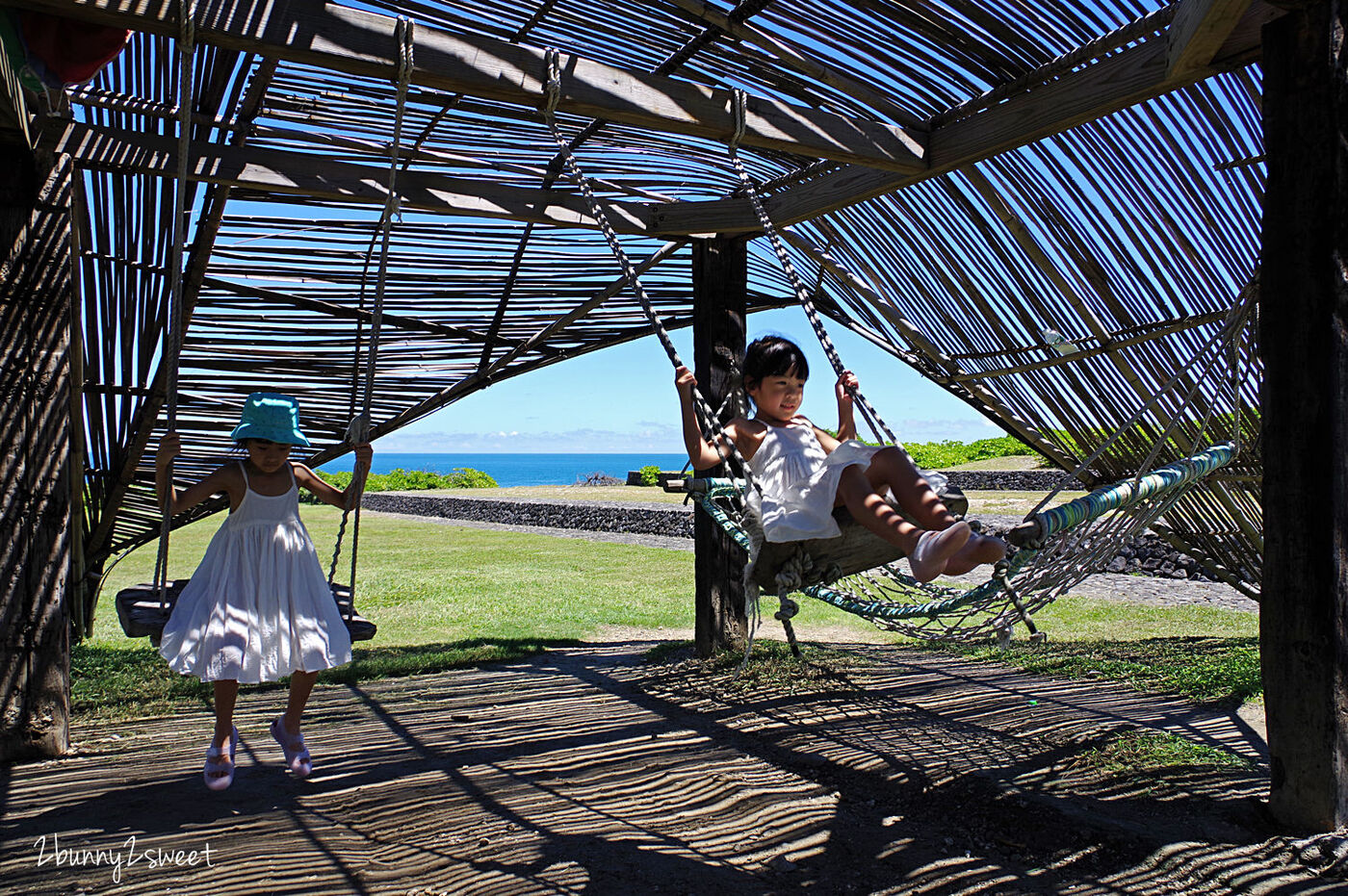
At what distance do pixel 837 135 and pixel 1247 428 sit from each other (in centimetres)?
242

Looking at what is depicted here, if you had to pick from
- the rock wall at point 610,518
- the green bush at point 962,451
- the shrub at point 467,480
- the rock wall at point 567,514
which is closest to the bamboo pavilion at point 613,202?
the rock wall at point 610,518

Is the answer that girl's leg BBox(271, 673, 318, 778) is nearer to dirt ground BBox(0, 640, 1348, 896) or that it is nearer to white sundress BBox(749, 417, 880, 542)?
dirt ground BBox(0, 640, 1348, 896)

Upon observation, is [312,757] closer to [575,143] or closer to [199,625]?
[199,625]

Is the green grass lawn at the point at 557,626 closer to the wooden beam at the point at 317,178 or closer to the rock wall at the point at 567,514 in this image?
the rock wall at the point at 567,514

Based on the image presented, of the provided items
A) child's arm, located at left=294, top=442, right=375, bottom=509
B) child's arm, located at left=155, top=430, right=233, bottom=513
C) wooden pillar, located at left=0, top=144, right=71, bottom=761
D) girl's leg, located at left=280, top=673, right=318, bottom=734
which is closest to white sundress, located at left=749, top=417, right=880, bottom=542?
child's arm, located at left=294, top=442, right=375, bottom=509

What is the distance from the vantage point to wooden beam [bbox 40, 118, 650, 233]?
334cm

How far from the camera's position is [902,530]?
2.54 metres

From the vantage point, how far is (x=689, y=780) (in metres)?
3.04

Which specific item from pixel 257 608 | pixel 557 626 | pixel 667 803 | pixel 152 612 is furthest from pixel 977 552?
pixel 557 626

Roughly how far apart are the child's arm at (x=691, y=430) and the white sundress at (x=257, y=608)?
1155mm

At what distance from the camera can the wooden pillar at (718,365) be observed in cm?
459

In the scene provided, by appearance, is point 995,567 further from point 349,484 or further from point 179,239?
point 179,239

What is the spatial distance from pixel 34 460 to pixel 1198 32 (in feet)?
11.7

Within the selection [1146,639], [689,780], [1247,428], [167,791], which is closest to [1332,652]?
[689,780]
